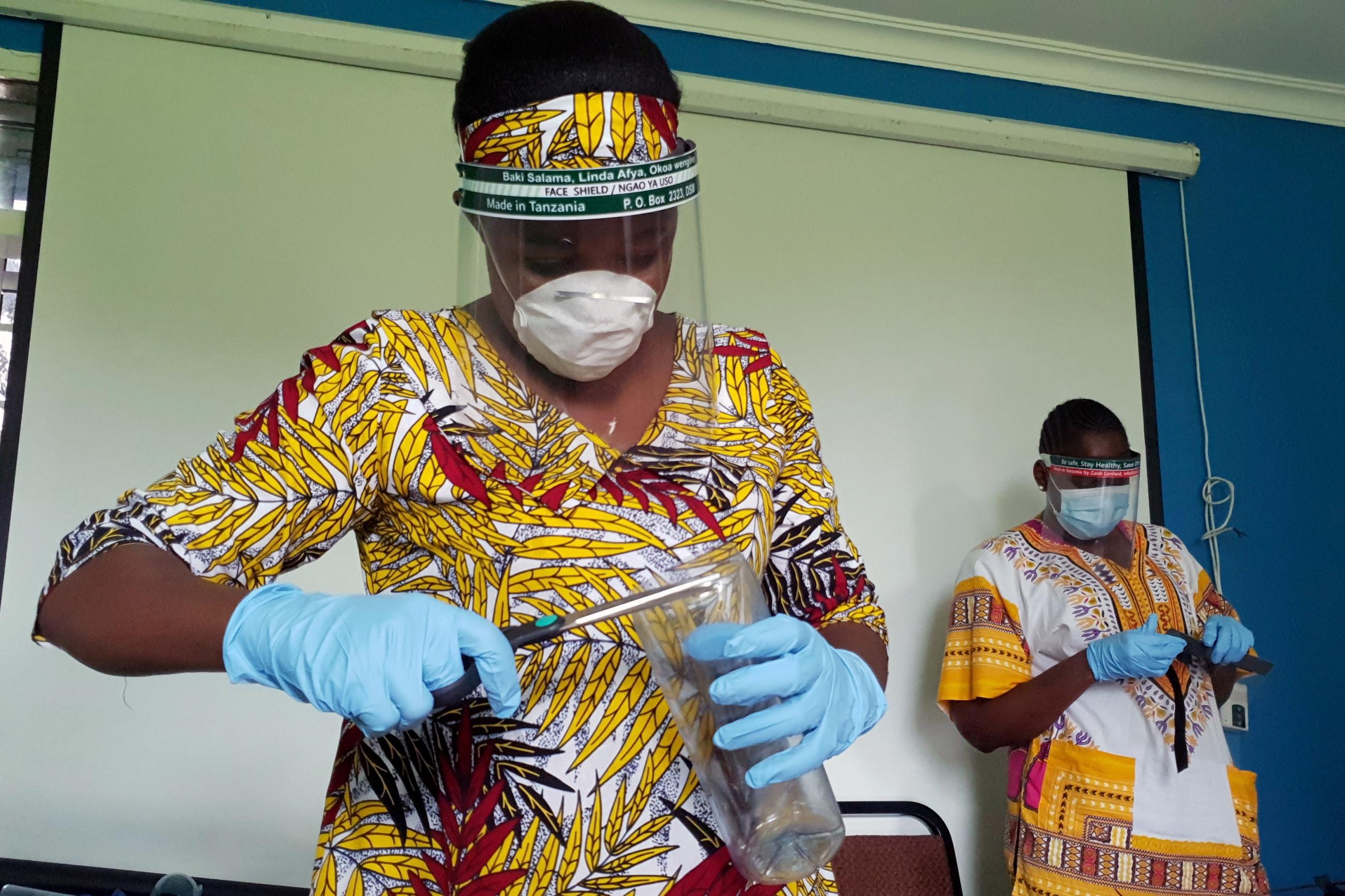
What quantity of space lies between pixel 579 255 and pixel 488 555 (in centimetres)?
22

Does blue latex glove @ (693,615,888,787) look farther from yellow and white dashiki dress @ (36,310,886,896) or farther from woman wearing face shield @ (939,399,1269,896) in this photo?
woman wearing face shield @ (939,399,1269,896)

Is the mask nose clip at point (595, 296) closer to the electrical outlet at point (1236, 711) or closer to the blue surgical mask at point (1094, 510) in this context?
the blue surgical mask at point (1094, 510)

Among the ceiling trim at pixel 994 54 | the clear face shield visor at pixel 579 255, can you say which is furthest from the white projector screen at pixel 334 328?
the clear face shield visor at pixel 579 255

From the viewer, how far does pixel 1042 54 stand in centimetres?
283

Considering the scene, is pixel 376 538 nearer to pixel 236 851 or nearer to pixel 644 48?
pixel 644 48

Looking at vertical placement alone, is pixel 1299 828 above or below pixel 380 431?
below

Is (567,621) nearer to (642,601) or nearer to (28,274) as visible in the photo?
(642,601)

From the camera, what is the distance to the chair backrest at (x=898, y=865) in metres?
2.14

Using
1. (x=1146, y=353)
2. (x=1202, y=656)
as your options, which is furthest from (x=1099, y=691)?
(x=1146, y=353)

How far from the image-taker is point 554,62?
0.74 metres

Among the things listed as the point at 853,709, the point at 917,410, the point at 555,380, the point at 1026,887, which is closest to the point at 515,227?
the point at 555,380

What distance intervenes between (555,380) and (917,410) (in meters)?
1.92

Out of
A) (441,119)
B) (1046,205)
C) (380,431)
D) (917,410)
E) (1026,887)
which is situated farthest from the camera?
Result: (1046,205)

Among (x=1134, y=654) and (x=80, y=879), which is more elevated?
(x=1134, y=654)
